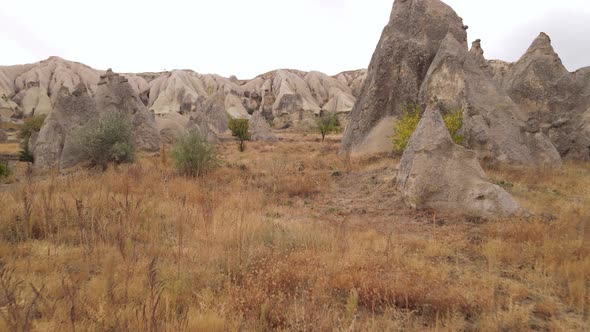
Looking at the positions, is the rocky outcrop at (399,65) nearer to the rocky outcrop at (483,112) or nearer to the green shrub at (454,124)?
the rocky outcrop at (483,112)

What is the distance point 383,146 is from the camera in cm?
1695

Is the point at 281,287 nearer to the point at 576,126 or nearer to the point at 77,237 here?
the point at 77,237

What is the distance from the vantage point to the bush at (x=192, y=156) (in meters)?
12.3

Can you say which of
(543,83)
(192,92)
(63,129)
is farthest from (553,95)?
(192,92)

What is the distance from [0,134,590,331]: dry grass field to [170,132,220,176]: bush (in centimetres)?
444

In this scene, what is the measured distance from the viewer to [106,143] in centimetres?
1389

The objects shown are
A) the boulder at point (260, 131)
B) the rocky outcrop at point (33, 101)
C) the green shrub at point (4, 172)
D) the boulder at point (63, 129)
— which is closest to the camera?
the green shrub at point (4, 172)

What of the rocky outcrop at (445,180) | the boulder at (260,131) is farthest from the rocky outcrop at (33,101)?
the rocky outcrop at (445,180)

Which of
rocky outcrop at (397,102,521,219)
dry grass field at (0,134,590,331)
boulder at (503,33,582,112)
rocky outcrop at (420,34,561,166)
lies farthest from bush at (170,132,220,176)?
boulder at (503,33,582,112)

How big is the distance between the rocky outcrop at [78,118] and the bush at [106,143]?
1.24 meters

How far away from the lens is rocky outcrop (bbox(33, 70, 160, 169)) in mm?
16211

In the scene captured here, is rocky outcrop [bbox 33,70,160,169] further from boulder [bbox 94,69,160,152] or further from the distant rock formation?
the distant rock formation

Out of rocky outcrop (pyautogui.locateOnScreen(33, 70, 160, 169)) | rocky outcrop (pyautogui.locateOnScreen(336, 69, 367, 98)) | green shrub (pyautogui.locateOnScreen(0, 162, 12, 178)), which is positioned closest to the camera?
green shrub (pyautogui.locateOnScreen(0, 162, 12, 178))

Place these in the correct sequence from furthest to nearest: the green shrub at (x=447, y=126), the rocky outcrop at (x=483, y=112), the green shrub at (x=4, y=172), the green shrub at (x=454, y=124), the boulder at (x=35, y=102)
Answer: the boulder at (x=35, y=102), the rocky outcrop at (x=483, y=112), the green shrub at (x=447, y=126), the green shrub at (x=454, y=124), the green shrub at (x=4, y=172)
